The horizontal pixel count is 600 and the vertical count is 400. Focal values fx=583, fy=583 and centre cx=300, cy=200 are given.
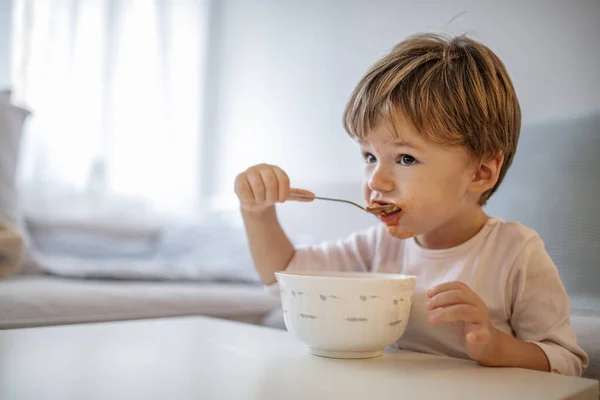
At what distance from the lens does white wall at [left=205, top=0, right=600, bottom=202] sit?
118 cm

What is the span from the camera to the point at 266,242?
3.10 feet

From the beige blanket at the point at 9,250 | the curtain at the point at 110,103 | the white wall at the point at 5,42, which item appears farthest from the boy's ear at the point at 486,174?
the white wall at the point at 5,42

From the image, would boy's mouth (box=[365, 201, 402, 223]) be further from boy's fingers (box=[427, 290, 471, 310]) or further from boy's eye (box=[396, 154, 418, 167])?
boy's fingers (box=[427, 290, 471, 310])

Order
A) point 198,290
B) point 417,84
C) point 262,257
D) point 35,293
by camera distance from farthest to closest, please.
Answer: point 198,290
point 35,293
point 262,257
point 417,84

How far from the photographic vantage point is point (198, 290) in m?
1.33

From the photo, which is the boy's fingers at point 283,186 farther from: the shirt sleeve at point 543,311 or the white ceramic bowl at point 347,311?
the shirt sleeve at point 543,311

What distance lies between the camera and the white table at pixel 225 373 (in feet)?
1.55

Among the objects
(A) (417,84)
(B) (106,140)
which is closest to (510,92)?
(A) (417,84)

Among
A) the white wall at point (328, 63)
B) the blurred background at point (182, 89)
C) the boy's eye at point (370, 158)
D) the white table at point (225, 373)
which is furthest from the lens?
the blurred background at point (182, 89)

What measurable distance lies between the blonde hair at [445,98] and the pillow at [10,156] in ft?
3.34

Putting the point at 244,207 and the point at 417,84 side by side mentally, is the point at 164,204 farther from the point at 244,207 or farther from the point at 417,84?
the point at 417,84

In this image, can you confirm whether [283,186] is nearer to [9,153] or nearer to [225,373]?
[225,373]

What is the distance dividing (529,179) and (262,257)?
56cm

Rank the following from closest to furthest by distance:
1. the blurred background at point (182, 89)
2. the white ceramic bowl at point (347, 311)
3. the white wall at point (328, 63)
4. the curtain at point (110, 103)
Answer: the white ceramic bowl at point (347, 311), the white wall at point (328, 63), the blurred background at point (182, 89), the curtain at point (110, 103)
